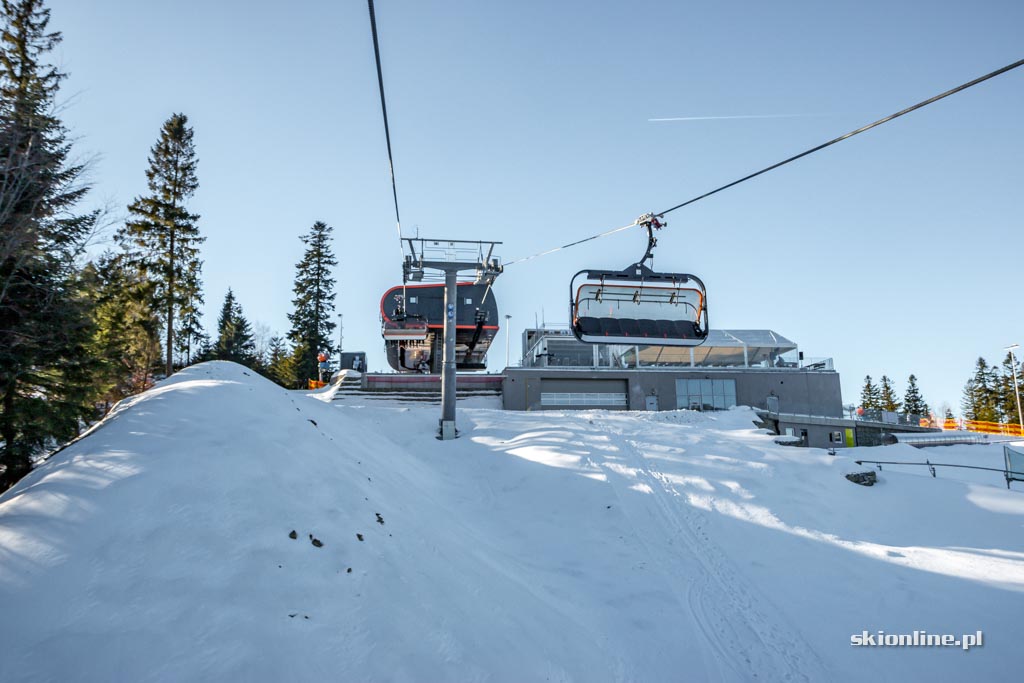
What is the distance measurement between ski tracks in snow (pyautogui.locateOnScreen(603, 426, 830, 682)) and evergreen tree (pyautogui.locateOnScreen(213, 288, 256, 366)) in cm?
4791

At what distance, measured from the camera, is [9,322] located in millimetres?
12828

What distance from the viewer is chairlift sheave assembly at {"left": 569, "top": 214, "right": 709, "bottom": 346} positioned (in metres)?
15.3

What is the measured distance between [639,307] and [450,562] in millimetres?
9497

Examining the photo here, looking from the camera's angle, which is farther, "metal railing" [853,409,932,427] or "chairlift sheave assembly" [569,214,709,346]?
"metal railing" [853,409,932,427]

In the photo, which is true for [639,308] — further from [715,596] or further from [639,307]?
[715,596]

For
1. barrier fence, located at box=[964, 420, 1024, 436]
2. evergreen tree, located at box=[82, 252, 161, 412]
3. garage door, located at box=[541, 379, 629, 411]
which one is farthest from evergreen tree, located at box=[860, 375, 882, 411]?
evergreen tree, located at box=[82, 252, 161, 412]

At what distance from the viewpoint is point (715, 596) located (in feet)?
30.0

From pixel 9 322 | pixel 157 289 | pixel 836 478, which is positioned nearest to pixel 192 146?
pixel 157 289

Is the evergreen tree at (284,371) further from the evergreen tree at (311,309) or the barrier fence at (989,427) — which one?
the barrier fence at (989,427)

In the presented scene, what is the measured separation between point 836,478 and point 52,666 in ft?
47.9

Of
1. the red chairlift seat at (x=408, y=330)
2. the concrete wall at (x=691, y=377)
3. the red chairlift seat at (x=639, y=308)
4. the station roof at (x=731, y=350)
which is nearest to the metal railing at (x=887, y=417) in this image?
the concrete wall at (x=691, y=377)

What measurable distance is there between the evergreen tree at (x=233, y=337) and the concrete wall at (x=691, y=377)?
1303 inches

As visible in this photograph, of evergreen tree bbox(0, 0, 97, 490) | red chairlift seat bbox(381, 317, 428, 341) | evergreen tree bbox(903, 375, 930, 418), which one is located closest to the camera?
evergreen tree bbox(0, 0, 97, 490)

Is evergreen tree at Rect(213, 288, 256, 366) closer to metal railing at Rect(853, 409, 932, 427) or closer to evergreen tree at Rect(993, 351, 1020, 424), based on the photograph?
metal railing at Rect(853, 409, 932, 427)
